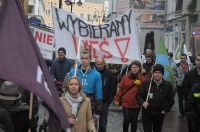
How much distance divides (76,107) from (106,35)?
116 inches

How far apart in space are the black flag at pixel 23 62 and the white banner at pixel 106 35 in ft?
15.3

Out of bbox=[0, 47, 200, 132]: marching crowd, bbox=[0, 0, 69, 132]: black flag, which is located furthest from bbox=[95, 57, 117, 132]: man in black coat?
bbox=[0, 0, 69, 132]: black flag

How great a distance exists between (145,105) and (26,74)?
4.61 meters

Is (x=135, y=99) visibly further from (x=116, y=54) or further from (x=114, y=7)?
(x=114, y=7)

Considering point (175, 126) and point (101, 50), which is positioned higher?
point (101, 50)

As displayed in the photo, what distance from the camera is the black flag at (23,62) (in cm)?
257

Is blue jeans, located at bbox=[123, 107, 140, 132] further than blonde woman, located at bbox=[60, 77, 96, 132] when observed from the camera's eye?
Yes

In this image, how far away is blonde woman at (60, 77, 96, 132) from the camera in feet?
16.9

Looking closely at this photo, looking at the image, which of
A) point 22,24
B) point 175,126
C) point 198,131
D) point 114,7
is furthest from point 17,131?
point 114,7

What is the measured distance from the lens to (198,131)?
620 centimetres

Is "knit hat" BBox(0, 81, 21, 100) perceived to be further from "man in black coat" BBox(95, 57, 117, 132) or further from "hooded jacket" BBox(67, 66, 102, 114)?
"man in black coat" BBox(95, 57, 117, 132)

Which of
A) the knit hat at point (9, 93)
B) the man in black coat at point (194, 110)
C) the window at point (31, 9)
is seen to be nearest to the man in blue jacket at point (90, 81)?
the man in black coat at point (194, 110)

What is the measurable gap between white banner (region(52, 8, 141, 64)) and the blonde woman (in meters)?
2.46

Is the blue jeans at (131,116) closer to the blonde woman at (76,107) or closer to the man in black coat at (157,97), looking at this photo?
the man in black coat at (157,97)
